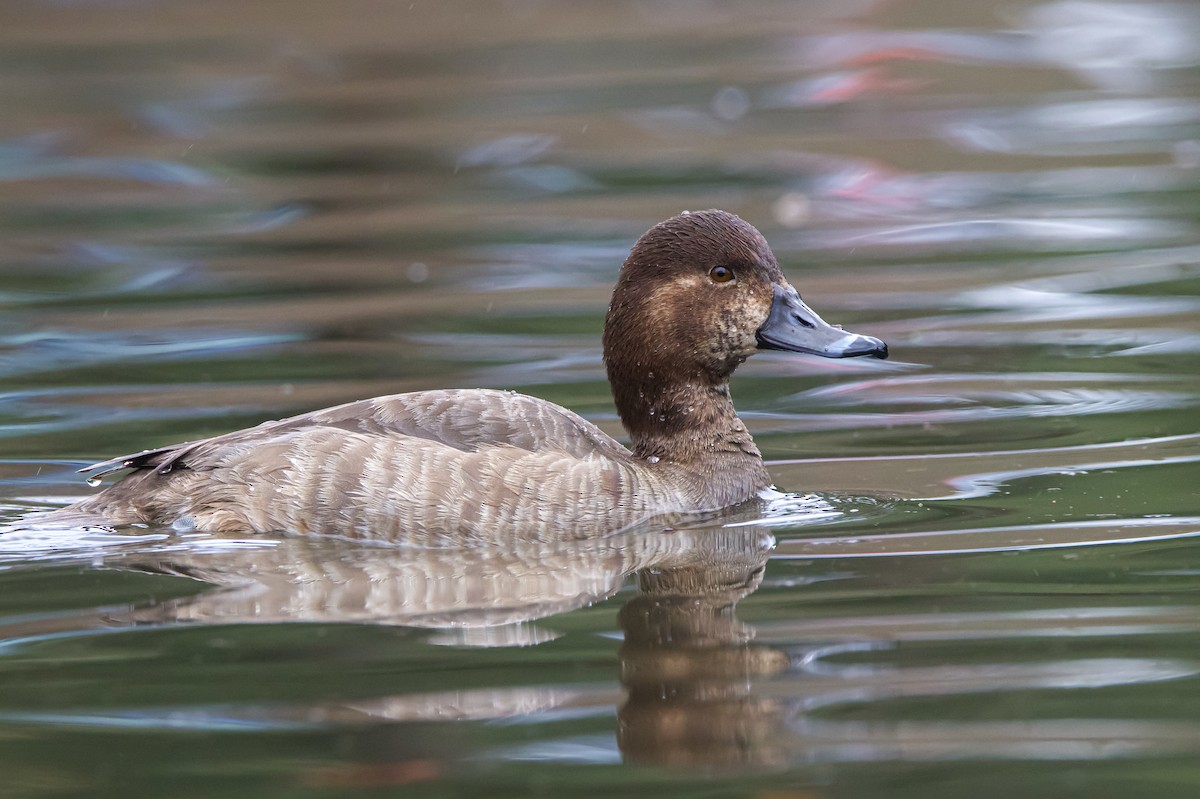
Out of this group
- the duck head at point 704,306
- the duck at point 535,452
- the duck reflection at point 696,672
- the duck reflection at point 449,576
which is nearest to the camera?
the duck reflection at point 696,672

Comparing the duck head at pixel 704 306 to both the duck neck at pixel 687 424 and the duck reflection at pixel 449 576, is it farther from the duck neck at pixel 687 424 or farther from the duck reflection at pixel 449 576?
the duck reflection at pixel 449 576

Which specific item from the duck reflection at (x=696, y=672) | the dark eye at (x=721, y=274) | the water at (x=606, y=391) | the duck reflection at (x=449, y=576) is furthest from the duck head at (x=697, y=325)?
the duck reflection at (x=696, y=672)

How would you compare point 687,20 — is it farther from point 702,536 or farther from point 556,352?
point 702,536

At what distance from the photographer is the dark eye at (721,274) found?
Answer: 22.3 ft

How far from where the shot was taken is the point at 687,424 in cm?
689

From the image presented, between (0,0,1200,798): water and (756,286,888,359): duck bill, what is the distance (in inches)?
18.2

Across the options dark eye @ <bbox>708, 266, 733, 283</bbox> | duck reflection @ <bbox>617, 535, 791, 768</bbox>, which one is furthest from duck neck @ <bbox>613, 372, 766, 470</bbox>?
duck reflection @ <bbox>617, 535, 791, 768</bbox>

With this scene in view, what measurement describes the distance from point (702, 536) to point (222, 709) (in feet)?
7.24

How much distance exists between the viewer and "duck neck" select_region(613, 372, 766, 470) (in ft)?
22.4

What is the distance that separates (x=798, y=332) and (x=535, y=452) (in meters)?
1.10

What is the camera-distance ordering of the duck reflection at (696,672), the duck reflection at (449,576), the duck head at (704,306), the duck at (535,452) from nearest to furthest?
the duck reflection at (696,672) < the duck reflection at (449,576) < the duck at (535,452) < the duck head at (704,306)

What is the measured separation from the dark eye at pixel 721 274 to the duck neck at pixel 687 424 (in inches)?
14.9

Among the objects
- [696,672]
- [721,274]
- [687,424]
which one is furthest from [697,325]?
[696,672]

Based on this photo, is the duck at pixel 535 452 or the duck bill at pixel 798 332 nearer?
the duck at pixel 535 452
